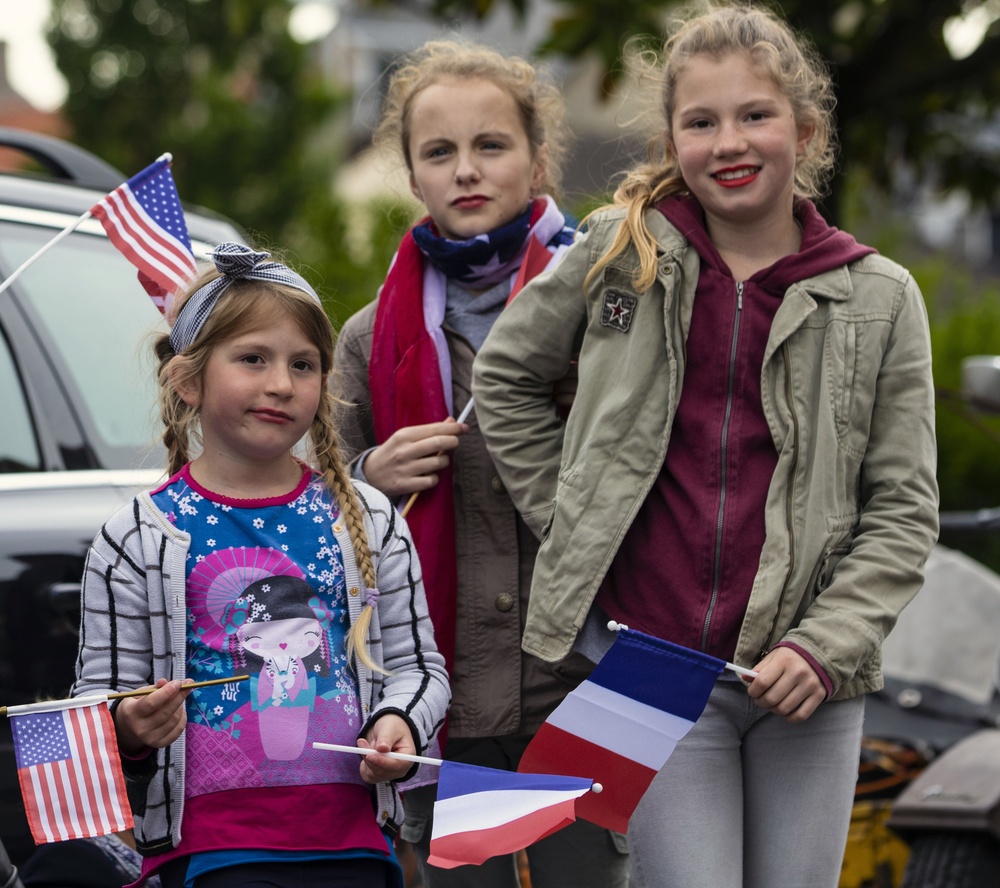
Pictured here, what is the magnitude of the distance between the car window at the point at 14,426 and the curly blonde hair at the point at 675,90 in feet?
4.44

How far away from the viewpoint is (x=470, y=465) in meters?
2.98

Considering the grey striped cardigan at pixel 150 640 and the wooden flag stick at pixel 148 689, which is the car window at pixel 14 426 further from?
the wooden flag stick at pixel 148 689

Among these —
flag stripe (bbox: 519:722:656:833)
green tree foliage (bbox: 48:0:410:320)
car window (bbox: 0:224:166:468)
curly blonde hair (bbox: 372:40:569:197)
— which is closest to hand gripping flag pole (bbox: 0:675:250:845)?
flag stripe (bbox: 519:722:656:833)

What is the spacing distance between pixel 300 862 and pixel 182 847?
19cm

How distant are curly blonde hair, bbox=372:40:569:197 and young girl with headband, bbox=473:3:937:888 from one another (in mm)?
537

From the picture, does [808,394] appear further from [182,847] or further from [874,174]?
[874,174]

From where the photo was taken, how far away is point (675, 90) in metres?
2.69

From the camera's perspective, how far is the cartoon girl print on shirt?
2.29 meters

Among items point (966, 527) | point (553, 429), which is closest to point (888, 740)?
point (966, 527)

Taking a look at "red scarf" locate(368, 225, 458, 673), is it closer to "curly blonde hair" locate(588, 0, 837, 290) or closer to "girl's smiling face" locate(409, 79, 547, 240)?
"girl's smiling face" locate(409, 79, 547, 240)

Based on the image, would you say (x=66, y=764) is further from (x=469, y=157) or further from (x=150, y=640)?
(x=469, y=157)

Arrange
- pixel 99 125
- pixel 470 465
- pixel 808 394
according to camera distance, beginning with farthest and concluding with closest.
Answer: pixel 99 125
pixel 470 465
pixel 808 394

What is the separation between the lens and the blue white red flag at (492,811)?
2256mm

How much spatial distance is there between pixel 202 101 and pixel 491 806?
63.6 ft
